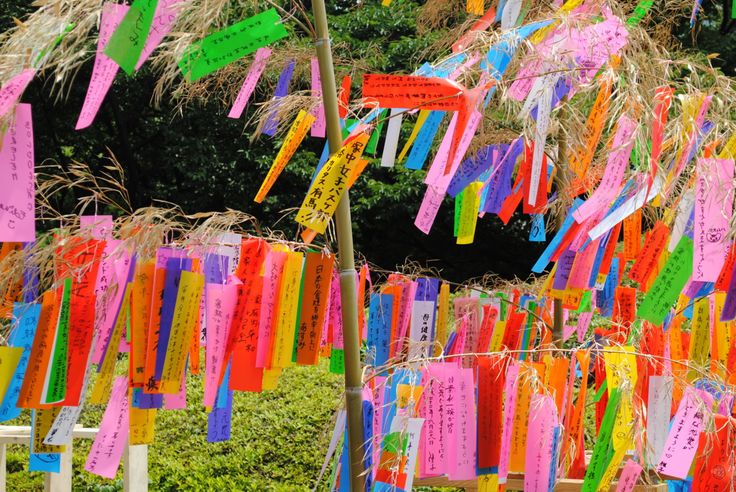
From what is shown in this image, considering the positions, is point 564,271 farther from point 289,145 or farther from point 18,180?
point 18,180

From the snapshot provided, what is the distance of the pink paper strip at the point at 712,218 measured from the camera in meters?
1.17

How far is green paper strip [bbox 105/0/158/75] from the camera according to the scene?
2.86ft

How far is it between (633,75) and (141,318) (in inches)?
34.8

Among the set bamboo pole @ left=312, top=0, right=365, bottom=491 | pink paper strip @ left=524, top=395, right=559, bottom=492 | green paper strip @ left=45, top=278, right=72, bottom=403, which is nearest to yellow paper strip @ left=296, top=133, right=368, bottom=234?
bamboo pole @ left=312, top=0, right=365, bottom=491

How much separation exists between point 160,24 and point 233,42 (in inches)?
3.5

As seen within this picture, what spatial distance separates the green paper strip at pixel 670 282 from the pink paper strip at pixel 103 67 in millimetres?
864

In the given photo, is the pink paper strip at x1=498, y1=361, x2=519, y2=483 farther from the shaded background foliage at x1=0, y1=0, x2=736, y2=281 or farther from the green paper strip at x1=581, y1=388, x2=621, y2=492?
the shaded background foliage at x1=0, y1=0, x2=736, y2=281

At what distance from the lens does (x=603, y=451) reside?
1.22 metres

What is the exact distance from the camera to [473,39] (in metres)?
1.56

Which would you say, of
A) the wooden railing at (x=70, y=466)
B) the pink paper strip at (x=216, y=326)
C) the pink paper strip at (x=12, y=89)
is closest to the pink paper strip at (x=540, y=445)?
the pink paper strip at (x=216, y=326)

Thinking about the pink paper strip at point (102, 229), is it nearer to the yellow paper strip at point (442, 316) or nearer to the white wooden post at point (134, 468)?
the yellow paper strip at point (442, 316)

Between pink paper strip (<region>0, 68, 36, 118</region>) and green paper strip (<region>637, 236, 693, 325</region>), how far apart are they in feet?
3.10

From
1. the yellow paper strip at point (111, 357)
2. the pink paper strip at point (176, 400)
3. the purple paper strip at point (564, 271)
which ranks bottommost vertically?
the pink paper strip at point (176, 400)

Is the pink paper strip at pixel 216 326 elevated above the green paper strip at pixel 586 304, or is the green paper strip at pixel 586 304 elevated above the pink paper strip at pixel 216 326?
the green paper strip at pixel 586 304
